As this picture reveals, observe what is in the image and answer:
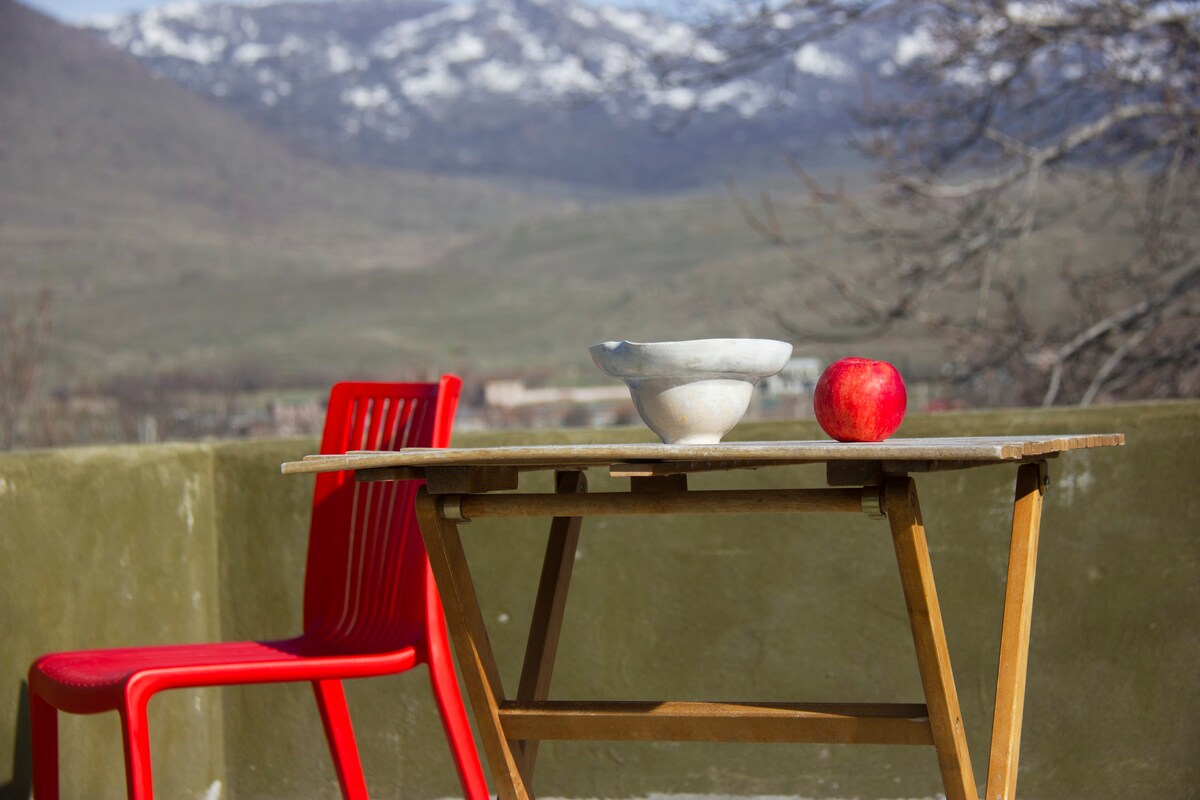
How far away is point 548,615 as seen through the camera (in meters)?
2.03

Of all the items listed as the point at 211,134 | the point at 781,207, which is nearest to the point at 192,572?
the point at 781,207

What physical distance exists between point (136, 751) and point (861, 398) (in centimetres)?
106

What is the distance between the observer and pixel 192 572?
2.80 m

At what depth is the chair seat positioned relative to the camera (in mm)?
1975

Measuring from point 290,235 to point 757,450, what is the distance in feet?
395

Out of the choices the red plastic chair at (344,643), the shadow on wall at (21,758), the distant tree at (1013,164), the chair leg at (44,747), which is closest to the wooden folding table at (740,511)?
the red plastic chair at (344,643)

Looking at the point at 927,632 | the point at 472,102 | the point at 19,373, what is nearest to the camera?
the point at 927,632

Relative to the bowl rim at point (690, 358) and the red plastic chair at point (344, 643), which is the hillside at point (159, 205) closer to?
the red plastic chair at point (344, 643)

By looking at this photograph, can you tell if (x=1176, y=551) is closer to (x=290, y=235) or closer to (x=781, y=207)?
(x=781, y=207)

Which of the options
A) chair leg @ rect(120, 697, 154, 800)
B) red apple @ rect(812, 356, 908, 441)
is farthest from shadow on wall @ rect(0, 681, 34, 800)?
red apple @ rect(812, 356, 908, 441)

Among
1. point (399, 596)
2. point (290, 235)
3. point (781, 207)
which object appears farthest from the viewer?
point (290, 235)

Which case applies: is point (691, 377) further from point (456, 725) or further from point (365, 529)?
point (365, 529)

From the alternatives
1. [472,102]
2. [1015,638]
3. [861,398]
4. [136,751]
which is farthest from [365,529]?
[472,102]

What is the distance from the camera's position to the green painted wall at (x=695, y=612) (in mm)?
2617
